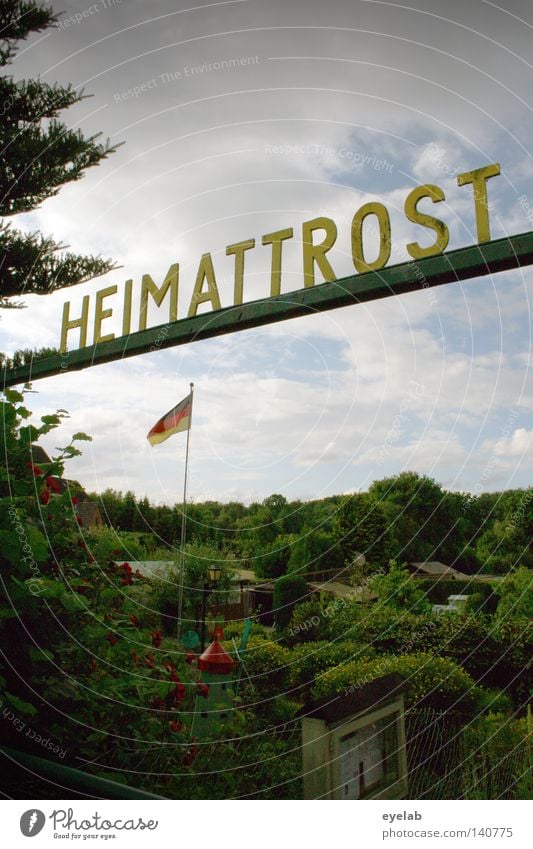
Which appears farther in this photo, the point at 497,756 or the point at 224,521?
the point at 224,521

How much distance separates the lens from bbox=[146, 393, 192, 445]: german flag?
3.24 metres

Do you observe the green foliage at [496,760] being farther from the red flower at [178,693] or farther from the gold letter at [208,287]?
the gold letter at [208,287]

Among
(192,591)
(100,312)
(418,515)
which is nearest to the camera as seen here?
(100,312)

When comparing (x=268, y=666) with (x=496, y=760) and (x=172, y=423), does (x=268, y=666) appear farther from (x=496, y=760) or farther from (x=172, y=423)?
(x=172, y=423)

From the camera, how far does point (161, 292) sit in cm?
216

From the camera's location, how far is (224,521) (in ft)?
24.4

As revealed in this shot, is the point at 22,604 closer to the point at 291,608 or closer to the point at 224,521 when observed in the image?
the point at 224,521

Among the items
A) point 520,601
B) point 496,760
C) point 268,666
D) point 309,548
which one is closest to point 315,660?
point 268,666

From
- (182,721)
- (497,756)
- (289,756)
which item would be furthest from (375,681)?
(497,756)

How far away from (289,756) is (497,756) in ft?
4.87

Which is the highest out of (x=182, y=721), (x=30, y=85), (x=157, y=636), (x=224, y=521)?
(x=30, y=85)

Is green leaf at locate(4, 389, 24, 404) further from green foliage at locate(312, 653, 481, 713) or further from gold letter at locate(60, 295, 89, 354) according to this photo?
green foliage at locate(312, 653, 481, 713)

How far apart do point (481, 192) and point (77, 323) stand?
1697 millimetres
